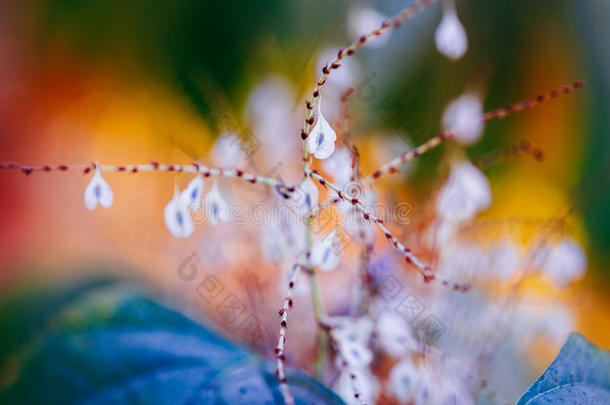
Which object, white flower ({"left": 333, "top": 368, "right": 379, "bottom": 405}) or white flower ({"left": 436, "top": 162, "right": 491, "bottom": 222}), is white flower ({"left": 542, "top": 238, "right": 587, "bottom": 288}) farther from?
white flower ({"left": 333, "top": 368, "right": 379, "bottom": 405})

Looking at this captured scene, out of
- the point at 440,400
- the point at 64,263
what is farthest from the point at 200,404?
the point at 64,263

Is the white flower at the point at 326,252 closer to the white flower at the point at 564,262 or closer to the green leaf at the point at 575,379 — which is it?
the green leaf at the point at 575,379

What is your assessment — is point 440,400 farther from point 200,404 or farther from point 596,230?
point 596,230

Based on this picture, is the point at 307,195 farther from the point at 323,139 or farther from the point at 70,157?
the point at 70,157

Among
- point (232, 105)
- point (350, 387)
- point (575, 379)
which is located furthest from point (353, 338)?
point (232, 105)

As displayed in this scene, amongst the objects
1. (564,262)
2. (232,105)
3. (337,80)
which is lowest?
(564,262)
